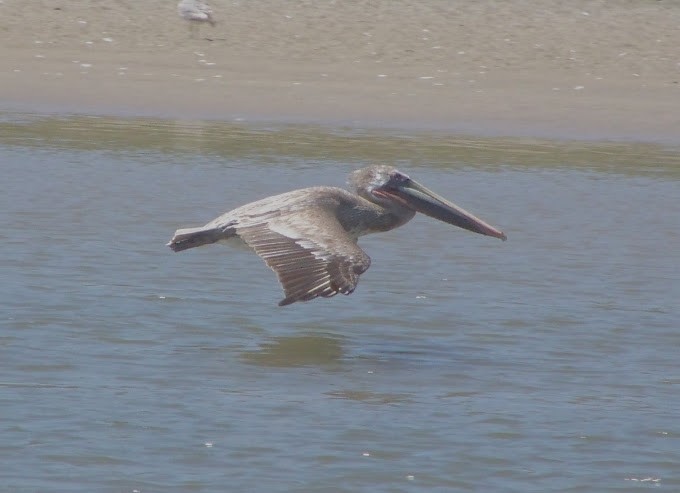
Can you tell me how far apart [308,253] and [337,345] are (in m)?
0.74

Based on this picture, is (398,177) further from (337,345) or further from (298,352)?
(298,352)

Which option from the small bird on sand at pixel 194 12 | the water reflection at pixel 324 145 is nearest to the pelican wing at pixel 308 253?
the water reflection at pixel 324 145

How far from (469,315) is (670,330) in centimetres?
92

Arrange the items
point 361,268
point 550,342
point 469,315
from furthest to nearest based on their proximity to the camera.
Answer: point 469,315 < point 550,342 < point 361,268

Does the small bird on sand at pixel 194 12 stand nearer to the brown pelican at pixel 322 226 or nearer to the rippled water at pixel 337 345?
the rippled water at pixel 337 345

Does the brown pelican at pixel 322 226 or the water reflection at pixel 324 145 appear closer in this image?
the brown pelican at pixel 322 226

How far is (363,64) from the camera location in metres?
14.9

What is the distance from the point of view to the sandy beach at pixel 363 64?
1337 cm

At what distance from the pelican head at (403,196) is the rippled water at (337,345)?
418 mm

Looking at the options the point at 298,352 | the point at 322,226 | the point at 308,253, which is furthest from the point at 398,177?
the point at 308,253

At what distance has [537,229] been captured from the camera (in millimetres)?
9016

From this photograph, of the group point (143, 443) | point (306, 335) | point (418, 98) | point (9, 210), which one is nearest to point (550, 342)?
point (306, 335)

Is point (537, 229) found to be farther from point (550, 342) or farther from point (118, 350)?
point (118, 350)

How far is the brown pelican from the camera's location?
542 cm
